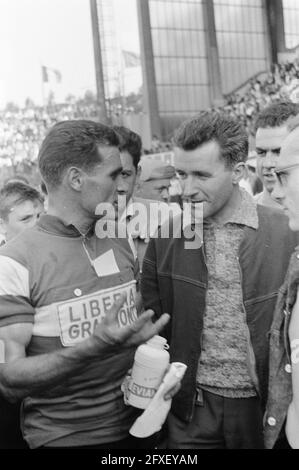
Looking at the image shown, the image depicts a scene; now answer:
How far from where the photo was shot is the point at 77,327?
192 cm

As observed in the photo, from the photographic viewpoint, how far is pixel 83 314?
1.94m

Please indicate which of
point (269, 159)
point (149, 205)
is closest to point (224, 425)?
point (149, 205)

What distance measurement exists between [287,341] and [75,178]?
0.90 m

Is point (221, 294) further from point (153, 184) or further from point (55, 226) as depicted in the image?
point (153, 184)

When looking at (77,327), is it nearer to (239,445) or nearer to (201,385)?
(201,385)

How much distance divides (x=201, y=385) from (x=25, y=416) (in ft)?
2.08

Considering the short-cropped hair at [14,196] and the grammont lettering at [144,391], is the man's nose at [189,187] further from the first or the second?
the short-cropped hair at [14,196]

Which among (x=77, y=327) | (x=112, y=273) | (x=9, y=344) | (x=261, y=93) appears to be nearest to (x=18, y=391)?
(x=9, y=344)

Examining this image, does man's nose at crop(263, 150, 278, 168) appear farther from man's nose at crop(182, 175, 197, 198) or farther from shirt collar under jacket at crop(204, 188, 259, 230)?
man's nose at crop(182, 175, 197, 198)

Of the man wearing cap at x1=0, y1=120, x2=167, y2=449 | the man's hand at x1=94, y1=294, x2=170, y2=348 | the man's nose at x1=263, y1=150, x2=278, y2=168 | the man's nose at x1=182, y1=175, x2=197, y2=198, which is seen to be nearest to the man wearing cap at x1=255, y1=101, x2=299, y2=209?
the man's nose at x1=263, y1=150, x2=278, y2=168

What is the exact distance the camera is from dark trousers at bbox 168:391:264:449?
2.11 meters

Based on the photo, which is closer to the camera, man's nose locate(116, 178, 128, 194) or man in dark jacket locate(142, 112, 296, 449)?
man in dark jacket locate(142, 112, 296, 449)
